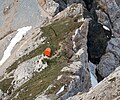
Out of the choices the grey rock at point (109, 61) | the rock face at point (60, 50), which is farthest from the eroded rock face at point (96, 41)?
the grey rock at point (109, 61)

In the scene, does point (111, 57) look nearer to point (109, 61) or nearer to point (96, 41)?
point (109, 61)

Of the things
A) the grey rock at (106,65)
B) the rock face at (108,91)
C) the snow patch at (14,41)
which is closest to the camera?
the rock face at (108,91)

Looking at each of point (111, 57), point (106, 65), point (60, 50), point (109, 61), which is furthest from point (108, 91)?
point (111, 57)

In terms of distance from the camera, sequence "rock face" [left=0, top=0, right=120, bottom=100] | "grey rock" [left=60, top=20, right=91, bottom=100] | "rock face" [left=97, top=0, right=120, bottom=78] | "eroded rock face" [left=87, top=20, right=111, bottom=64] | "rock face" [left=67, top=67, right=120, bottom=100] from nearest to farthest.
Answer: "rock face" [left=67, top=67, right=120, bottom=100] < "rock face" [left=0, top=0, right=120, bottom=100] < "grey rock" [left=60, top=20, right=91, bottom=100] < "rock face" [left=97, top=0, right=120, bottom=78] < "eroded rock face" [left=87, top=20, right=111, bottom=64]

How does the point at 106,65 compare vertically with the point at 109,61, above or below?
below

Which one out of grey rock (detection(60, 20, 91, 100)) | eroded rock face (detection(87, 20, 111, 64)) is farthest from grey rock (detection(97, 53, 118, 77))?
grey rock (detection(60, 20, 91, 100))

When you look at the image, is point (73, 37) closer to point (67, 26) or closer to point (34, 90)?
point (67, 26)

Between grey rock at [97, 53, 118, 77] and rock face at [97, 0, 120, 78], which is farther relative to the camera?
rock face at [97, 0, 120, 78]

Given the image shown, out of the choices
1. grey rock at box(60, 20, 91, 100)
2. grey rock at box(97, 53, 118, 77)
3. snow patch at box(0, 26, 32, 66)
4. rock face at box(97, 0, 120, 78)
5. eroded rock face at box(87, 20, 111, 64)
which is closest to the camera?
grey rock at box(60, 20, 91, 100)

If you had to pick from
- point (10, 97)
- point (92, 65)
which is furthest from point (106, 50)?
point (10, 97)

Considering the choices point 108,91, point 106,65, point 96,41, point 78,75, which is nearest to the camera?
point 108,91

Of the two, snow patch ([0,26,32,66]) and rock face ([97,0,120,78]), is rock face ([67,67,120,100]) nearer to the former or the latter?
snow patch ([0,26,32,66])

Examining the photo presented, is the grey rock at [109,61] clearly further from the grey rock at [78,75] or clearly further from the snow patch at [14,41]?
the grey rock at [78,75]

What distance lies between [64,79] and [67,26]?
61.6 ft
